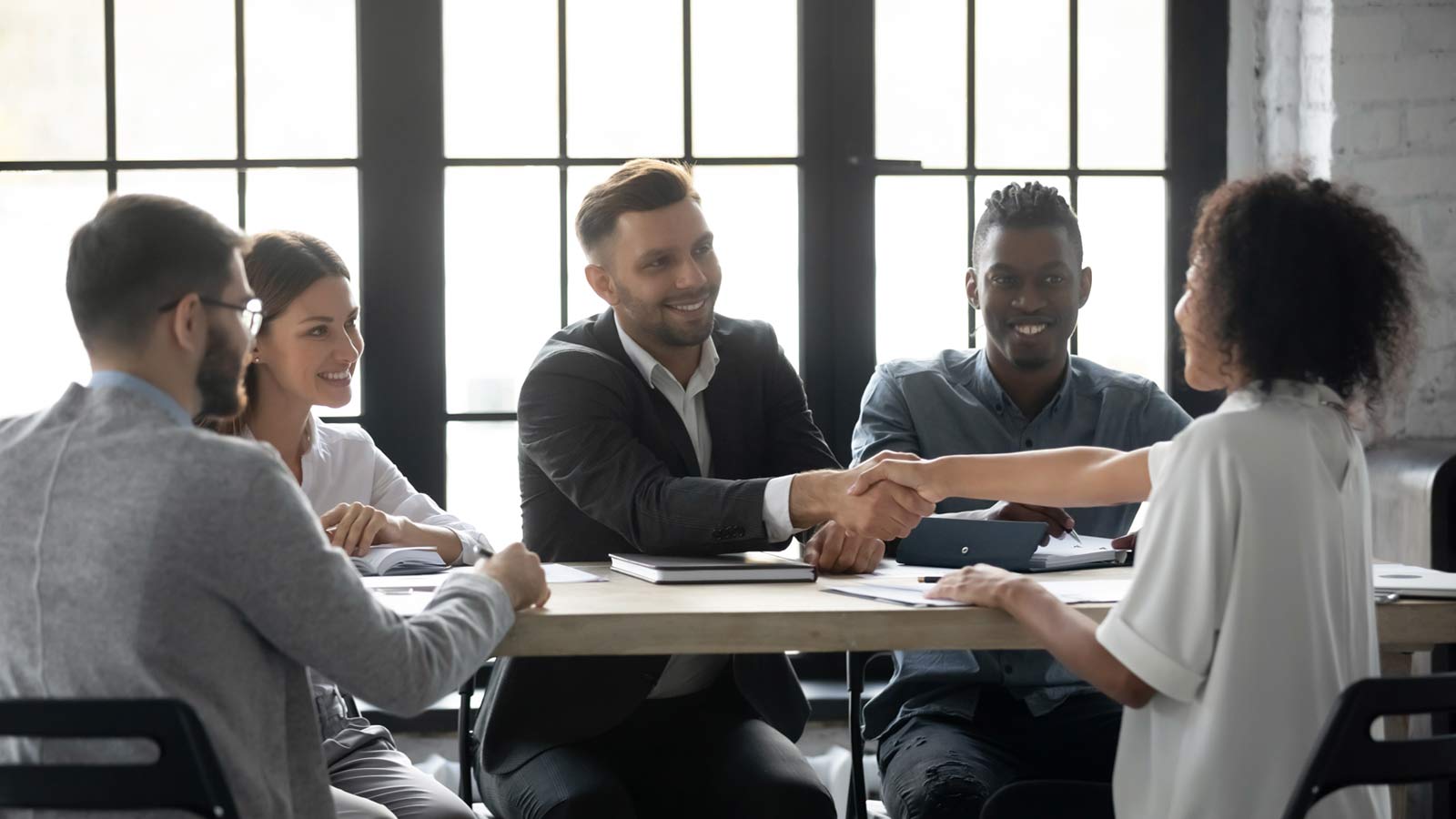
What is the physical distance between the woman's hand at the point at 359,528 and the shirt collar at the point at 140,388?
80 centimetres

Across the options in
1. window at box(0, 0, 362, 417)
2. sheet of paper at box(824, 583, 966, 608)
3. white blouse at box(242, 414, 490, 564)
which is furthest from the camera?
window at box(0, 0, 362, 417)

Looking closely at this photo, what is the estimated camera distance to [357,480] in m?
2.54

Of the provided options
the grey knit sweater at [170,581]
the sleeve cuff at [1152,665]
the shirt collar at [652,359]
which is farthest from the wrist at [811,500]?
the grey knit sweater at [170,581]

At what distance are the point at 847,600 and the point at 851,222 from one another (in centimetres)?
169

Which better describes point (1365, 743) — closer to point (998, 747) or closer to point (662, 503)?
point (998, 747)

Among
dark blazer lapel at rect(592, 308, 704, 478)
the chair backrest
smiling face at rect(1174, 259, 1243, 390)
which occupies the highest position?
smiling face at rect(1174, 259, 1243, 390)

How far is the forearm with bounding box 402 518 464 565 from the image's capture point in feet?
7.59

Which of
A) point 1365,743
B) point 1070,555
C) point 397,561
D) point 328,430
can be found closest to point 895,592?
point 1070,555

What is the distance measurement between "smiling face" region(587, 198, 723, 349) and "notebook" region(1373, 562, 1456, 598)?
1177 millimetres

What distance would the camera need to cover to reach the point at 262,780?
4.77 ft

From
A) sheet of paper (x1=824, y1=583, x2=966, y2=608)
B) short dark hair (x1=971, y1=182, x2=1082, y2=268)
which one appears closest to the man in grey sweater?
sheet of paper (x1=824, y1=583, x2=966, y2=608)

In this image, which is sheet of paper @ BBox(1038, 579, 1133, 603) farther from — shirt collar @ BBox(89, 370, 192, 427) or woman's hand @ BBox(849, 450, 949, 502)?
shirt collar @ BBox(89, 370, 192, 427)

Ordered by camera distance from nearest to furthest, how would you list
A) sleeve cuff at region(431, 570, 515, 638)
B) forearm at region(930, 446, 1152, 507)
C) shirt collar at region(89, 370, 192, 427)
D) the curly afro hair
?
shirt collar at region(89, 370, 192, 427), the curly afro hair, sleeve cuff at region(431, 570, 515, 638), forearm at region(930, 446, 1152, 507)

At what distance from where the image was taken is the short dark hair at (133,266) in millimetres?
1446
